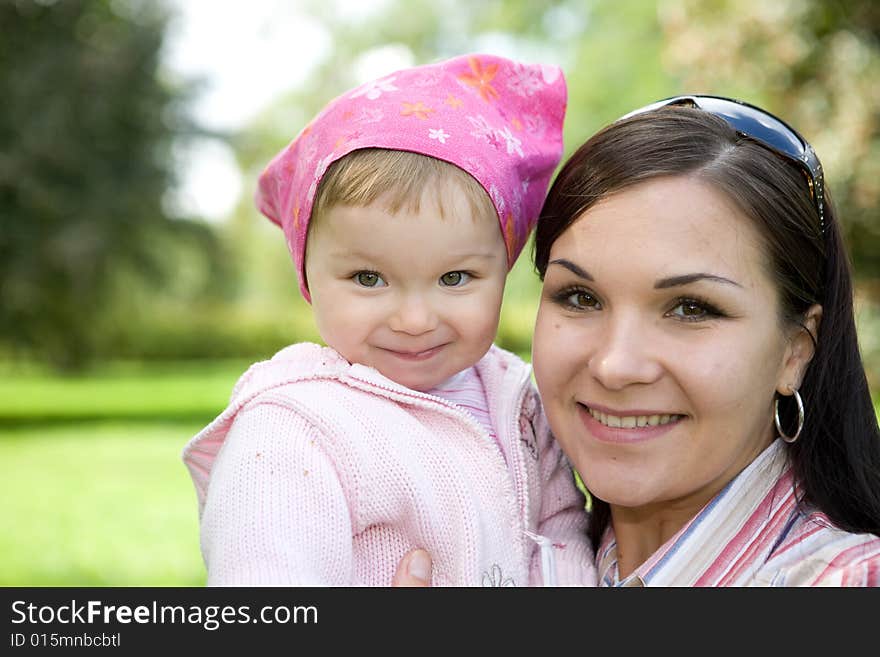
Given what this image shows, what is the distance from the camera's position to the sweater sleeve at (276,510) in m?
1.98

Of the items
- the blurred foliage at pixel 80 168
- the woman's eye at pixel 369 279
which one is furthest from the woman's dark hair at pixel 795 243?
the blurred foliage at pixel 80 168

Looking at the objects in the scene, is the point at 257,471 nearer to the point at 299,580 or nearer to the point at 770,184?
the point at 299,580

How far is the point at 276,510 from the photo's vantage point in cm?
203

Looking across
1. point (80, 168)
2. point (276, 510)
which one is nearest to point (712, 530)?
point (276, 510)

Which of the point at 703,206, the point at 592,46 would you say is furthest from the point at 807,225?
the point at 592,46

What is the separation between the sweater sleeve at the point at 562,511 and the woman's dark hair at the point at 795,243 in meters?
0.57

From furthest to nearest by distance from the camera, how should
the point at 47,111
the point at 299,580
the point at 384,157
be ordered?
1. the point at 47,111
2. the point at 384,157
3. the point at 299,580

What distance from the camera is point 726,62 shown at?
13.4 metres

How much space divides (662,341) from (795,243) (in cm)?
40

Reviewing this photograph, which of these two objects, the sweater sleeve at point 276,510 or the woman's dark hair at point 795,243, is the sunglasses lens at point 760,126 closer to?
the woman's dark hair at point 795,243

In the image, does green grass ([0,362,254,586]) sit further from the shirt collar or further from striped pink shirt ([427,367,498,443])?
the shirt collar

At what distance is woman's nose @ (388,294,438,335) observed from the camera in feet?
7.95

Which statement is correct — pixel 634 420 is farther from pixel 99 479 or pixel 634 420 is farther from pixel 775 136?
pixel 99 479
